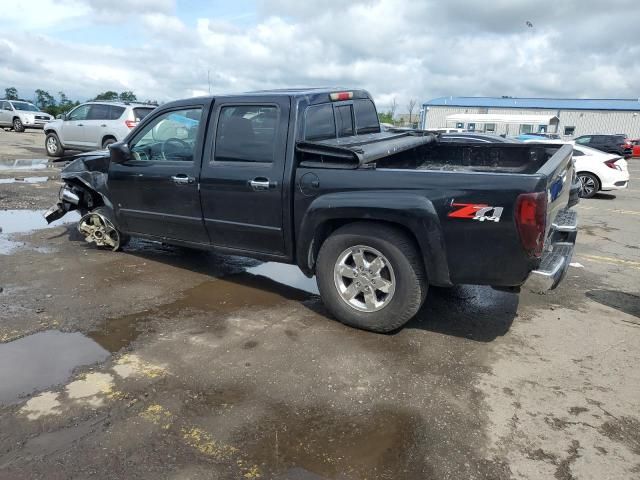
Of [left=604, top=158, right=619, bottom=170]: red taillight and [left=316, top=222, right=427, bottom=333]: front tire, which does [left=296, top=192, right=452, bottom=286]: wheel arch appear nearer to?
[left=316, top=222, right=427, bottom=333]: front tire

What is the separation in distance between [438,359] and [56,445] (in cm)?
255

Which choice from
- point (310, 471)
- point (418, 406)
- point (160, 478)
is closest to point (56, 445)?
point (160, 478)

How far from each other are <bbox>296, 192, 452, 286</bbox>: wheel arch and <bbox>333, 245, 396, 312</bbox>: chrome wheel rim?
26cm

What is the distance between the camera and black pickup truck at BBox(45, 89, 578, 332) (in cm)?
347

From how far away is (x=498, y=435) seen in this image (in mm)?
2822

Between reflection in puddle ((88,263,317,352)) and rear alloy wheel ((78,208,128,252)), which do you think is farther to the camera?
rear alloy wheel ((78,208,128,252))

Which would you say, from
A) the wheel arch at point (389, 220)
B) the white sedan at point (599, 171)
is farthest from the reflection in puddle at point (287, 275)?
the white sedan at point (599, 171)

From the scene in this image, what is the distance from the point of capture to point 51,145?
15578 millimetres

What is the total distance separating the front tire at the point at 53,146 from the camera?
15.3m

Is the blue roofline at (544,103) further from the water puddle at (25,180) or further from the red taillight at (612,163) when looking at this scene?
the water puddle at (25,180)

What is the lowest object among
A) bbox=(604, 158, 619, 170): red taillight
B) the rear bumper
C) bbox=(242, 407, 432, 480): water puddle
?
bbox=(242, 407, 432, 480): water puddle

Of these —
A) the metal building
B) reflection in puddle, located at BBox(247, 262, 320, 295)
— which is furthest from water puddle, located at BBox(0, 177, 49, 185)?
the metal building

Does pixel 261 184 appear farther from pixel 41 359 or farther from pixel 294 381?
pixel 41 359

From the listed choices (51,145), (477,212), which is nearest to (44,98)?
(51,145)
